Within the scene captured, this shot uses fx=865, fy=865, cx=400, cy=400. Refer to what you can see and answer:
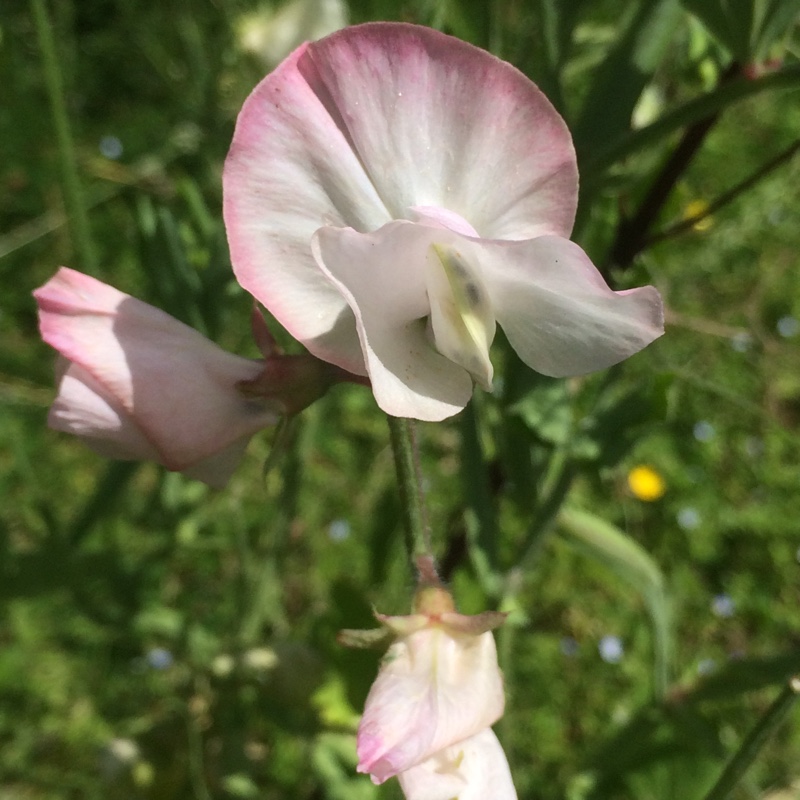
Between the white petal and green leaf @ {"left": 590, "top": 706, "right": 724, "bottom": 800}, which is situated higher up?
the white petal

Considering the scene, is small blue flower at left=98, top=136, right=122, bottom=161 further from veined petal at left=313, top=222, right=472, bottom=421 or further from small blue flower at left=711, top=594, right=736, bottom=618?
veined petal at left=313, top=222, right=472, bottom=421

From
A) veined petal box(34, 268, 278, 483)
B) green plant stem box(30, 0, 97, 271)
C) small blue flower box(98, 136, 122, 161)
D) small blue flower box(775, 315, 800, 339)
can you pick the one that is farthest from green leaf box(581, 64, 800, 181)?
small blue flower box(98, 136, 122, 161)

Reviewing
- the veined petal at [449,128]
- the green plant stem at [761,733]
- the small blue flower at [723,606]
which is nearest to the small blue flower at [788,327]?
the small blue flower at [723,606]

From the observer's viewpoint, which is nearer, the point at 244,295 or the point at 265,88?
the point at 265,88

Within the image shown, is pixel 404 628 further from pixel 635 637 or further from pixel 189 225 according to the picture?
pixel 635 637

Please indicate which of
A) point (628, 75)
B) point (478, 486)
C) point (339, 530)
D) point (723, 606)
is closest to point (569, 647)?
point (723, 606)

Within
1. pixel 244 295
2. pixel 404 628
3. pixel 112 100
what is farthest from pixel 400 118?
pixel 112 100

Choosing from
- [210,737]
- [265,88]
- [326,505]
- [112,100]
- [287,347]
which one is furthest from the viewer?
[112,100]
